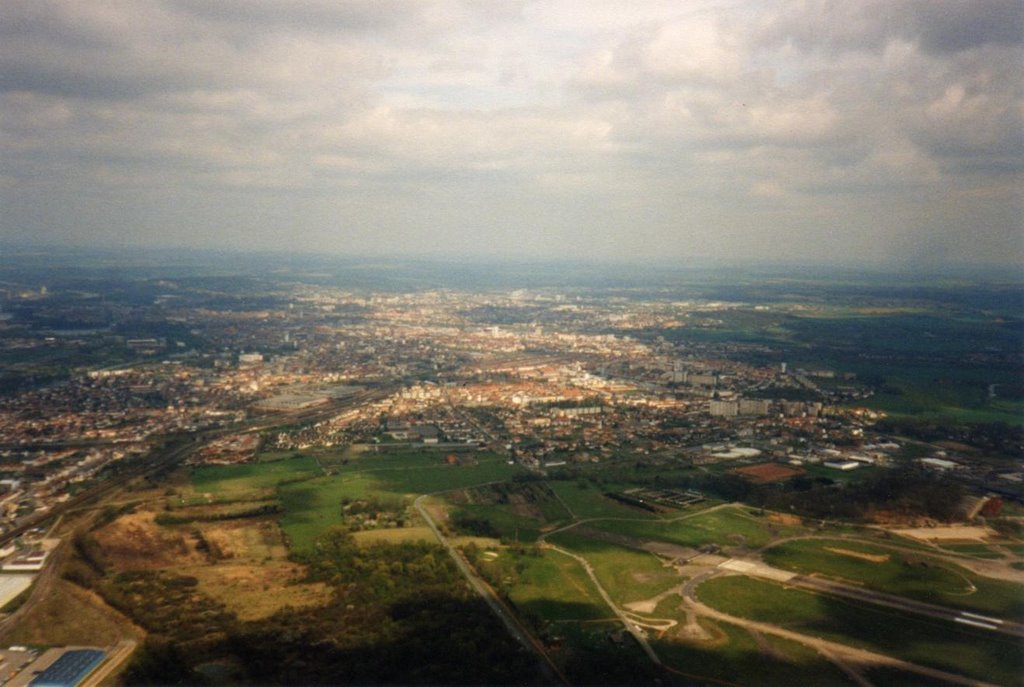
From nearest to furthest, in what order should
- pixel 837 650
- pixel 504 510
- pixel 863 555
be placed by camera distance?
1. pixel 837 650
2. pixel 863 555
3. pixel 504 510

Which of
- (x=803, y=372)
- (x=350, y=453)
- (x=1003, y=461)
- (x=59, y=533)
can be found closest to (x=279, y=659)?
(x=59, y=533)

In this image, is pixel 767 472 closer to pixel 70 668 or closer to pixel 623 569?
pixel 623 569

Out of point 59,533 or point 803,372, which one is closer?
point 59,533

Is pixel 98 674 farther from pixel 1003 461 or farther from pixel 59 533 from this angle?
pixel 1003 461

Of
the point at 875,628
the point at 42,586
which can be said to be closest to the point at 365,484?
the point at 42,586

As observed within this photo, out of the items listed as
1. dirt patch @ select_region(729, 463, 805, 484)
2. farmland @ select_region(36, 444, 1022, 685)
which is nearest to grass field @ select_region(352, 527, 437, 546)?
farmland @ select_region(36, 444, 1022, 685)

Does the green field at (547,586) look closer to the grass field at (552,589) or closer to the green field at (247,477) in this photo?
the grass field at (552,589)

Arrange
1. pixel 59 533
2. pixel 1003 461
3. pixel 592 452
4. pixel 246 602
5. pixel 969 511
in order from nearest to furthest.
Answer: pixel 246 602 → pixel 59 533 → pixel 969 511 → pixel 1003 461 → pixel 592 452

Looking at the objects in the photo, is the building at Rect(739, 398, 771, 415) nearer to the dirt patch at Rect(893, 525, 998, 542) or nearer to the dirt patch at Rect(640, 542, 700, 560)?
the dirt patch at Rect(893, 525, 998, 542)
